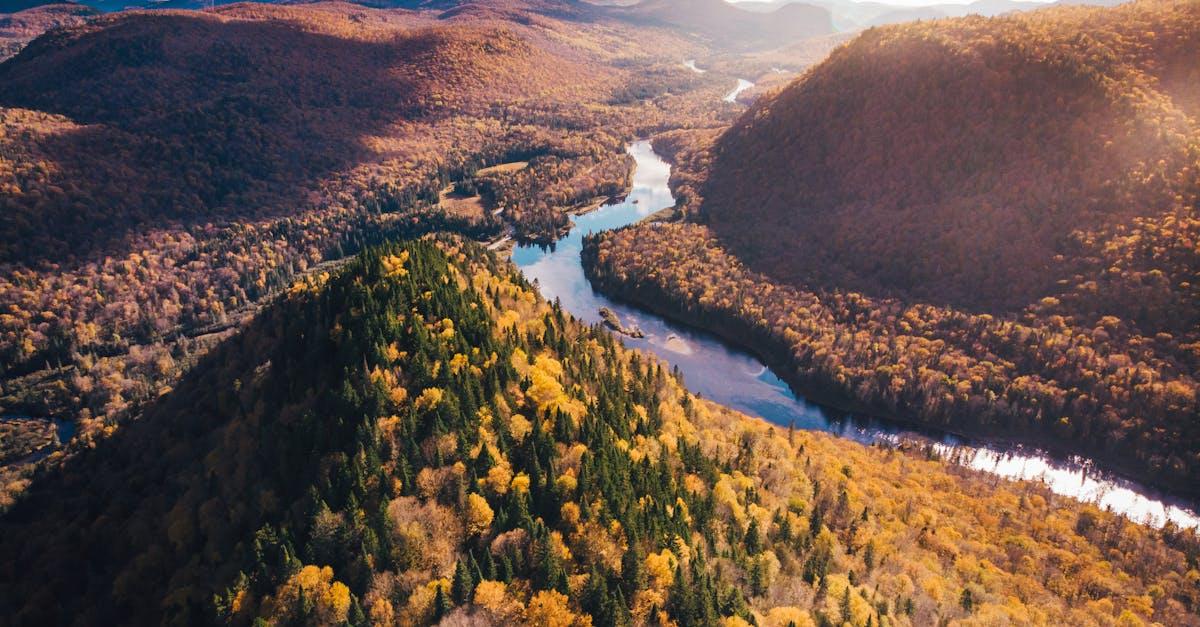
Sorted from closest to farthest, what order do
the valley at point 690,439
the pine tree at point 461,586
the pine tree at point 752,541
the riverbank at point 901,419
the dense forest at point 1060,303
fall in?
the pine tree at point 461,586, the valley at point 690,439, the pine tree at point 752,541, the riverbank at point 901,419, the dense forest at point 1060,303

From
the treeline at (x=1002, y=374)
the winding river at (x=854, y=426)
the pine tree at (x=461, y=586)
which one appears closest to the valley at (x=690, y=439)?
the pine tree at (x=461, y=586)

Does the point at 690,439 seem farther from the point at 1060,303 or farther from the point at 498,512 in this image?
the point at 1060,303

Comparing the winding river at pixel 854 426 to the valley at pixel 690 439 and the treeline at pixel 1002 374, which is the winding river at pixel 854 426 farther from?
the treeline at pixel 1002 374

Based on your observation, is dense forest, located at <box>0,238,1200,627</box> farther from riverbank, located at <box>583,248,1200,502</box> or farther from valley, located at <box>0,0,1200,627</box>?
riverbank, located at <box>583,248,1200,502</box>

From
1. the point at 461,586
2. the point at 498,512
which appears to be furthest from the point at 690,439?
the point at 461,586

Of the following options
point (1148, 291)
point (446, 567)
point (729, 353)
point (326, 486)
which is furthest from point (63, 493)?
point (1148, 291)

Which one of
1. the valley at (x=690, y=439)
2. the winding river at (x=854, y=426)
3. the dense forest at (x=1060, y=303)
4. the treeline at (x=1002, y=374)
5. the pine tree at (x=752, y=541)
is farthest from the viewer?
the dense forest at (x=1060, y=303)

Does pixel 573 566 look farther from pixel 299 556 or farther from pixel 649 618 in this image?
pixel 299 556

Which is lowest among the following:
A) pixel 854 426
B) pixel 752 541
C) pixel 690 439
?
pixel 854 426

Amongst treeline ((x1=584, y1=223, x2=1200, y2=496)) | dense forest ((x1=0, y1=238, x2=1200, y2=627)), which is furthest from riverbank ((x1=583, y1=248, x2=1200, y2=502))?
dense forest ((x1=0, y1=238, x2=1200, y2=627))
